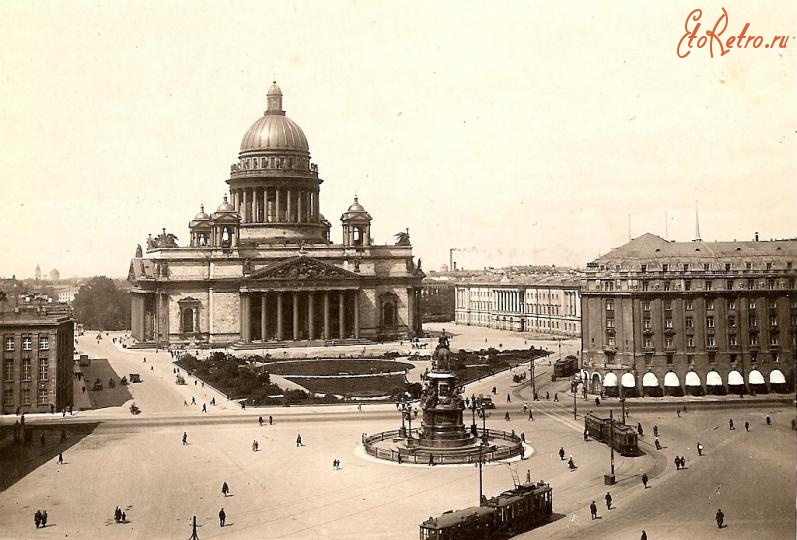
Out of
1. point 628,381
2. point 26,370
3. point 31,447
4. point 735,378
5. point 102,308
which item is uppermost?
point 102,308

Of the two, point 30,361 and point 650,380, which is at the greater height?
point 30,361

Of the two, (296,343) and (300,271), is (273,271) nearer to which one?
(300,271)

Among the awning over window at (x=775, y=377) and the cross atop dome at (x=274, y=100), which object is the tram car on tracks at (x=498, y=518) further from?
the cross atop dome at (x=274, y=100)

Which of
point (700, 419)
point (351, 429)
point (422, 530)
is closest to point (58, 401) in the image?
point (351, 429)

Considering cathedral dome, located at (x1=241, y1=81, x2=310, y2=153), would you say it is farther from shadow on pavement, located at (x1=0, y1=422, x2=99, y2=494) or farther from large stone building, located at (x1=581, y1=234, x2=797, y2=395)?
shadow on pavement, located at (x1=0, y1=422, x2=99, y2=494)

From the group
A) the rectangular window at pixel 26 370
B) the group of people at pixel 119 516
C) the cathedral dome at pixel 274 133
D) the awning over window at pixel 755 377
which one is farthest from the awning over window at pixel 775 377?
the cathedral dome at pixel 274 133

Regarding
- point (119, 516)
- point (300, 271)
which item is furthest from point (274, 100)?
point (119, 516)
